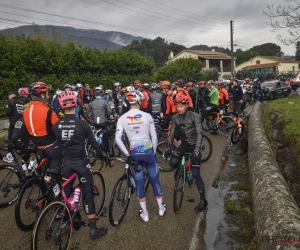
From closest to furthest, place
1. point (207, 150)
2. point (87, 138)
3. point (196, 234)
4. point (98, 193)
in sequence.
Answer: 1. point (87, 138)
2. point (196, 234)
3. point (98, 193)
4. point (207, 150)

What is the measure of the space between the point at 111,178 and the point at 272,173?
3.77 meters

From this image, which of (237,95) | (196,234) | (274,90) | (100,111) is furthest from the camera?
(274,90)

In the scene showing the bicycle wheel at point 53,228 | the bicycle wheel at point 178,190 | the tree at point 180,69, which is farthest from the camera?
the tree at point 180,69

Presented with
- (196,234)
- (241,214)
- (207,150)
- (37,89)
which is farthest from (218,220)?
(37,89)

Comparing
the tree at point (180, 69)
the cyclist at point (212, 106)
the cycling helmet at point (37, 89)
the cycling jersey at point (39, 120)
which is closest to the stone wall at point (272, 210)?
the cycling jersey at point (39, 120)

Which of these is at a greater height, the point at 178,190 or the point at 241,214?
the point at 178,190

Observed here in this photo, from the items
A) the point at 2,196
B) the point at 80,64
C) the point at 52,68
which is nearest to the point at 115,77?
the point at 80,64

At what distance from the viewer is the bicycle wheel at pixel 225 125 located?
10539 mm

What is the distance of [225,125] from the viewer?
35.0 feet

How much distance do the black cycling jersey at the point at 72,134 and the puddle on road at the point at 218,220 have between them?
7.82ft

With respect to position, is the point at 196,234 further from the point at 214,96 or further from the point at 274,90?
the point at 274,90

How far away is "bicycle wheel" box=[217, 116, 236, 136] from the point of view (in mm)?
10539

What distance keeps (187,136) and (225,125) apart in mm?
6120

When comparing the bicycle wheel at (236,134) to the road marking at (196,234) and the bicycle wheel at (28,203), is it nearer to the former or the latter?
the road marking at (196,234)
